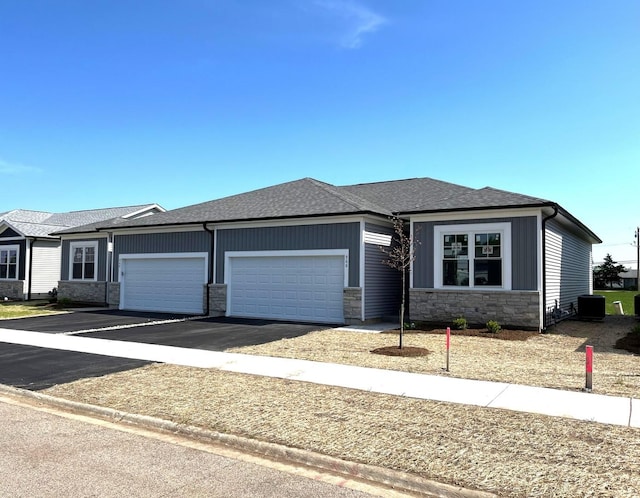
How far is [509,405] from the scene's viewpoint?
698 cm

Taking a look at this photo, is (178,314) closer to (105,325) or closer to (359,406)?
(105,325)

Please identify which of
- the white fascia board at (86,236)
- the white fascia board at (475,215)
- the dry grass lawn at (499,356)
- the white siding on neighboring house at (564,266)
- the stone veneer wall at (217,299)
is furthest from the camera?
the white fascia board at (86,236)

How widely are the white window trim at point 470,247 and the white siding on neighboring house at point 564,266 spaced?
1.65 metres

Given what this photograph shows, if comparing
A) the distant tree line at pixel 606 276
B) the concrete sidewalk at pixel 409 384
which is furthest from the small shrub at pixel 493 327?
the distant tree line at pixel 606 276

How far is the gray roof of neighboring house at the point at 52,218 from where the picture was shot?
3102 centimetres

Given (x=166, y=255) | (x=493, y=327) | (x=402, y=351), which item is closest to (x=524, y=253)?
(x=493, y=327)

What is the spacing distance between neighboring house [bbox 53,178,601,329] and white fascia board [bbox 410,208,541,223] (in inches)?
1.3

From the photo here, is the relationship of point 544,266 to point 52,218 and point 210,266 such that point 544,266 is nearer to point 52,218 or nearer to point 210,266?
point 210,266

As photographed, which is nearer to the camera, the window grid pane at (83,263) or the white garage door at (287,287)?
the white garage door at (287,287)

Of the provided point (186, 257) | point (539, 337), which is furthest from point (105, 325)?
point (539, 337)

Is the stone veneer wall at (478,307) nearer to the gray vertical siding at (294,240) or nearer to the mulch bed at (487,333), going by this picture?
the mulch bed at (487,333)

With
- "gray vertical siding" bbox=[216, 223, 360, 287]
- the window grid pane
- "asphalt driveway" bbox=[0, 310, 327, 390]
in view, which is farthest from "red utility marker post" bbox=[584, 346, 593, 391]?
the window grid pane

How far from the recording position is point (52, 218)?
121 ft

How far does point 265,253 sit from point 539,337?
9910 mm
